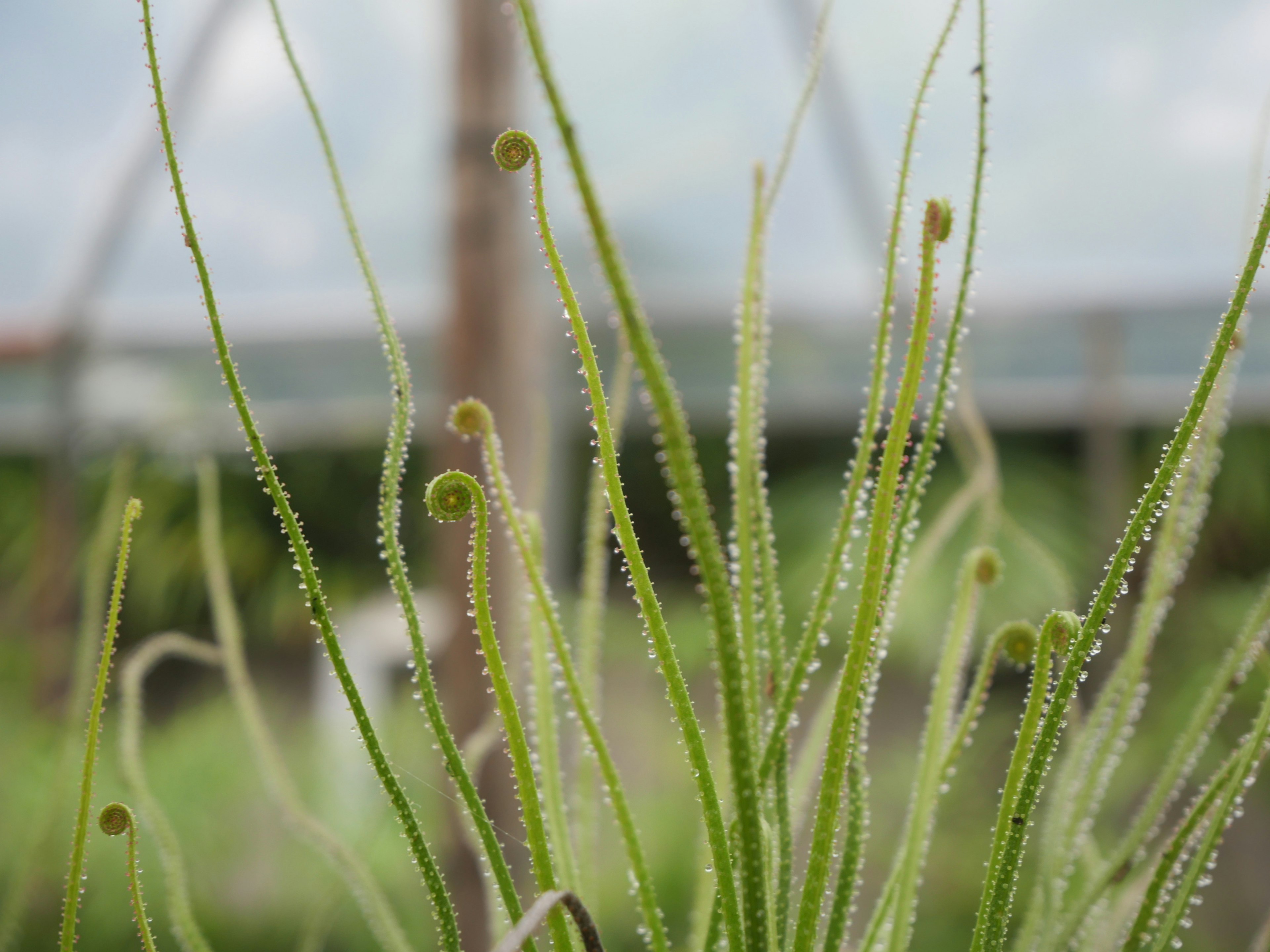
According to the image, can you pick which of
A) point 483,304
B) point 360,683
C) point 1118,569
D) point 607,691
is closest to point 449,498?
point 1118,569

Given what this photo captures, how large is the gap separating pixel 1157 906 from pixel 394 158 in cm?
206

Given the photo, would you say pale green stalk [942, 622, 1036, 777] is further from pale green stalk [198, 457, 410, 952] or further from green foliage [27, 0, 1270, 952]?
pale green stalk [198, 457, 410, 952]

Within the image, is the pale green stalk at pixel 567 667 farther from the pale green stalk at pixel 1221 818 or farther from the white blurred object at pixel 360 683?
the white blurred object at pixel 360 683

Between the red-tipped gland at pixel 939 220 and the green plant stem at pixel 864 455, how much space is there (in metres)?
0.02

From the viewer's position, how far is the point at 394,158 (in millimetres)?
2059

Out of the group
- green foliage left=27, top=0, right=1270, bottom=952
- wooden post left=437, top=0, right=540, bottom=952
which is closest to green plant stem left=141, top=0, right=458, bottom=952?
green foliage left=27, top=0, right=1270, bottom=952

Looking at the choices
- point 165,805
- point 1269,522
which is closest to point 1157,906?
point 165,805

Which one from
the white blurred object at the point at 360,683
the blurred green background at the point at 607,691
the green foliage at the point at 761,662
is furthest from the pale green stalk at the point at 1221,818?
the white blurred object at the point at 360,683

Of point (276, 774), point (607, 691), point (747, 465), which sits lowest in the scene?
point (607, 691)

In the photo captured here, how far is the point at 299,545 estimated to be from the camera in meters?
0.16

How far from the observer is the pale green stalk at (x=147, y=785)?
25 centimetres

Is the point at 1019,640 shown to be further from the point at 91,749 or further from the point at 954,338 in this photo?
the point at 91,749

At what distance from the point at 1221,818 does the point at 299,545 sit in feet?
0.60

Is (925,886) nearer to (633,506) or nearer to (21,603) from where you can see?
(633,506)
